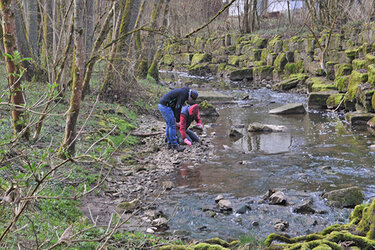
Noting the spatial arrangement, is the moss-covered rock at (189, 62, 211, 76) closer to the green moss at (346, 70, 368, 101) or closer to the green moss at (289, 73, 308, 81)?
the green moss at (289, 73, 308, 81)

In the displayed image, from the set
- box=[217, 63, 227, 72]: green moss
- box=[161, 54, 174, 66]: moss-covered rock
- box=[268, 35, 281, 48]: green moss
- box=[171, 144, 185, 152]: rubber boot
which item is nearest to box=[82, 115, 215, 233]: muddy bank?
box=[171, 144, 185, 152]: rubber boot

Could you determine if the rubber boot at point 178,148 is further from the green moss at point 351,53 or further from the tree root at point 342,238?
the green moss at point 351,53

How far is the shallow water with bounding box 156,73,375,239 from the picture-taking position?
5961 millimetres

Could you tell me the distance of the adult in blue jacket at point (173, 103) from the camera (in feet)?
32.3

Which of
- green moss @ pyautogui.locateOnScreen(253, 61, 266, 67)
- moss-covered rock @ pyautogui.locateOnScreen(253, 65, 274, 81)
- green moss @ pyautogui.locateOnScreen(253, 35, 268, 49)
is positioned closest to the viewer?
moss-covered rock @ pyautogui.locateOnScreen(253, 65, 274, 81)

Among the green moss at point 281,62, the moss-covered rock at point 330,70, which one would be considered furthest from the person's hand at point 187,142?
the green moss at point 281,62

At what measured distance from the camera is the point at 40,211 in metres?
4.95

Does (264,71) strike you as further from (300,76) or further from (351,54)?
(351,54)

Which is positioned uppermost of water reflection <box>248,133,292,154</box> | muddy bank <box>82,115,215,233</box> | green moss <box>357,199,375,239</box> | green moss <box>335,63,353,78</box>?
green moss <box>335,63,353,78</box>

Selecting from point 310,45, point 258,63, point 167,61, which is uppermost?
point 310,45

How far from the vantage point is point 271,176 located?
8148 millimetres

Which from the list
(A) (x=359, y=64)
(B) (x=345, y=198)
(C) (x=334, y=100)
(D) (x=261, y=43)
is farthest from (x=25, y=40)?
(D) (x=261, y=43)

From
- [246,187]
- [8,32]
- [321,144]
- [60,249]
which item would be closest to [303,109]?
[321,144]

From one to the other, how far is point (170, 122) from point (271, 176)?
3.01 meters
